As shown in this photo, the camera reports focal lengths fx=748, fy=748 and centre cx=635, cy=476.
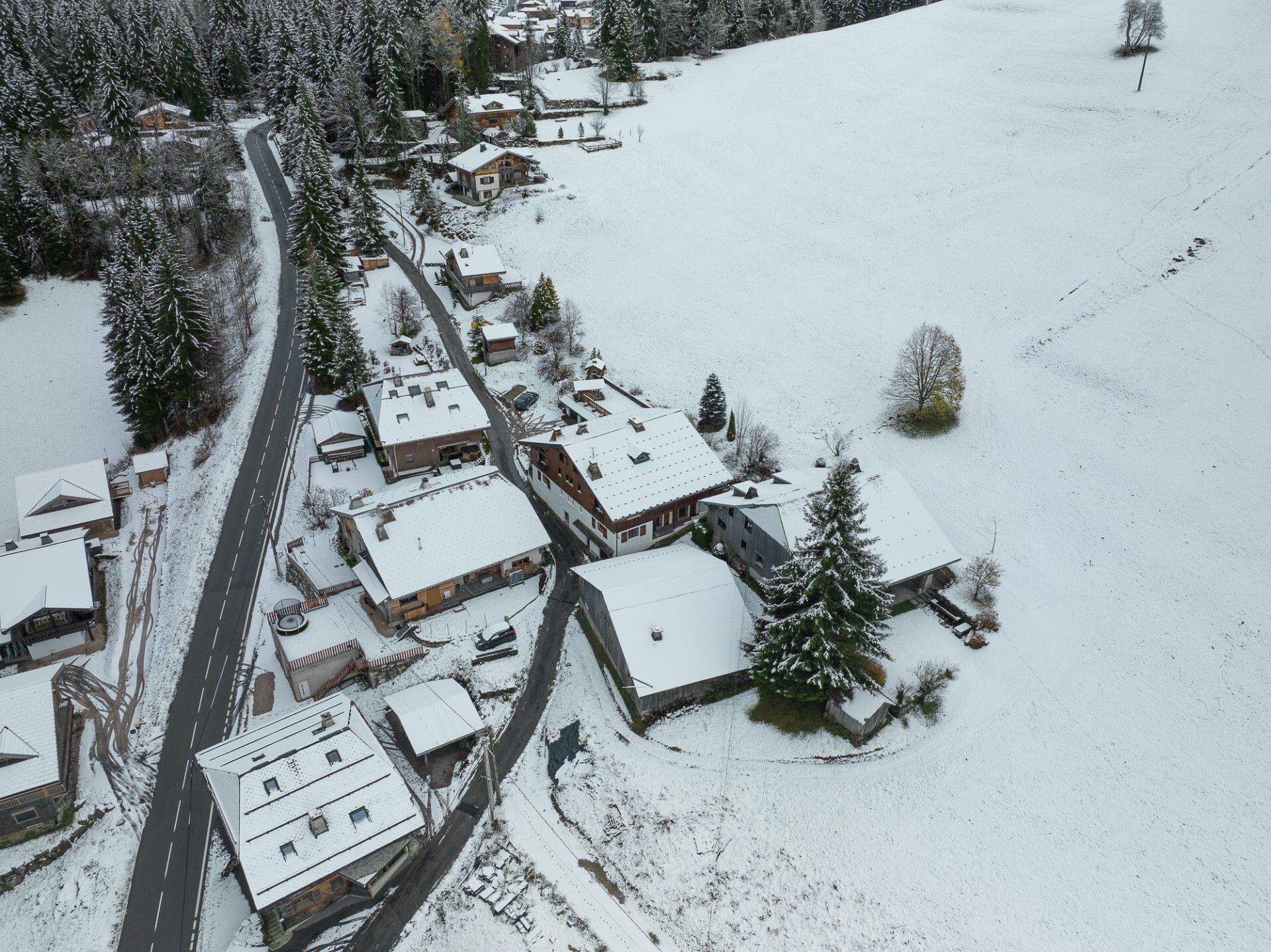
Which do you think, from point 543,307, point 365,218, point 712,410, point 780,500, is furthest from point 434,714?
point 365,218

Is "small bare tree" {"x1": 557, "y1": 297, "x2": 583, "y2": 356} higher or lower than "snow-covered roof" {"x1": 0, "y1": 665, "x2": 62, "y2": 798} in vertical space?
higher

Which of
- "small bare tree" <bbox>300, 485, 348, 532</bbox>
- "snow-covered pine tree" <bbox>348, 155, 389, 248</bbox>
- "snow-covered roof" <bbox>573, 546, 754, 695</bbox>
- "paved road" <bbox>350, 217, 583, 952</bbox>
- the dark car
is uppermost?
"snow-covered pine tree" <bbox>348, 155, 389, 248</bbox>

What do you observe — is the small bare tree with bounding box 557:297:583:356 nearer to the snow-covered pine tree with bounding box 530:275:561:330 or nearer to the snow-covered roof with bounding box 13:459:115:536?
the snow-covered pine tree with bounding box 530:275:561:330

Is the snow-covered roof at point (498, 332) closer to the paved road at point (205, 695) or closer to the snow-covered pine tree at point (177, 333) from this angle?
the paved road at point (205, 695)

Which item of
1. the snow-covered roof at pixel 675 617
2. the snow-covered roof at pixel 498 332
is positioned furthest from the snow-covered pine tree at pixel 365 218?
the snow-covered roof at pixel 675 617

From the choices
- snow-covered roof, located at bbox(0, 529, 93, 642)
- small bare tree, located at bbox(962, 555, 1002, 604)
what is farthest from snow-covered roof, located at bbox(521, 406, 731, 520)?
snow-covered roof, located at bbox(0, 529, 93, 642)

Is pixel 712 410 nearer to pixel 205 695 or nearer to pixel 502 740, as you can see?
pixel 502 740

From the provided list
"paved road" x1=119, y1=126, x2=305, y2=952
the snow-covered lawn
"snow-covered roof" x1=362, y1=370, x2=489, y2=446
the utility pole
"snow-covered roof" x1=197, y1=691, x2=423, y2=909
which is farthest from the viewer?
the snow-covered lawn
